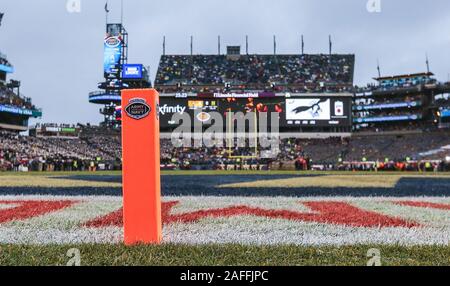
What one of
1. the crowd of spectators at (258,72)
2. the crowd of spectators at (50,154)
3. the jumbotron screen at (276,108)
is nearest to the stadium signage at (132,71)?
the jumbotron screen at (276,108)

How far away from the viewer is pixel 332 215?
25.3ft

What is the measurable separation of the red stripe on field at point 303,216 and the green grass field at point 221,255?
2.10 m

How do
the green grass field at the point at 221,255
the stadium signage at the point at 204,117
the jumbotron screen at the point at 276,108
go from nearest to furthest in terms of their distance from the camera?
the green grass field at the point at 221,255
the stadium signage at the point at 204,117
the jumbotron screen at the point at 276,108

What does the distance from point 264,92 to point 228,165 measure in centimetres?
2435

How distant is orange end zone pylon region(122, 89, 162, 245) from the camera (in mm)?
4520

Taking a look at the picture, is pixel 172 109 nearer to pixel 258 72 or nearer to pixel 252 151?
pixel 252 151

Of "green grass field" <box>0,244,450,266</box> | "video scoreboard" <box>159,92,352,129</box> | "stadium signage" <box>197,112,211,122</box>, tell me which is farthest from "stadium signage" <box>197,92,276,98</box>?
"green grass field" <box>0,244,450,266</box>

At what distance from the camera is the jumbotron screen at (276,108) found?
74500 millimetres

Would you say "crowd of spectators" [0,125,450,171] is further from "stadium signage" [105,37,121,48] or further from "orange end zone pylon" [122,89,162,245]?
"orange end zone pylon" [122,89,162,245]

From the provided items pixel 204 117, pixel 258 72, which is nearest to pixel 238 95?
pixel 204 117

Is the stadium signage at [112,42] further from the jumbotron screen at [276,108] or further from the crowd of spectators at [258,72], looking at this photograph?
the crowd of spectators at [258,72]

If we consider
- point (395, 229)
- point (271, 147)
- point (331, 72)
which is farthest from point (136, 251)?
point (331, 72)
